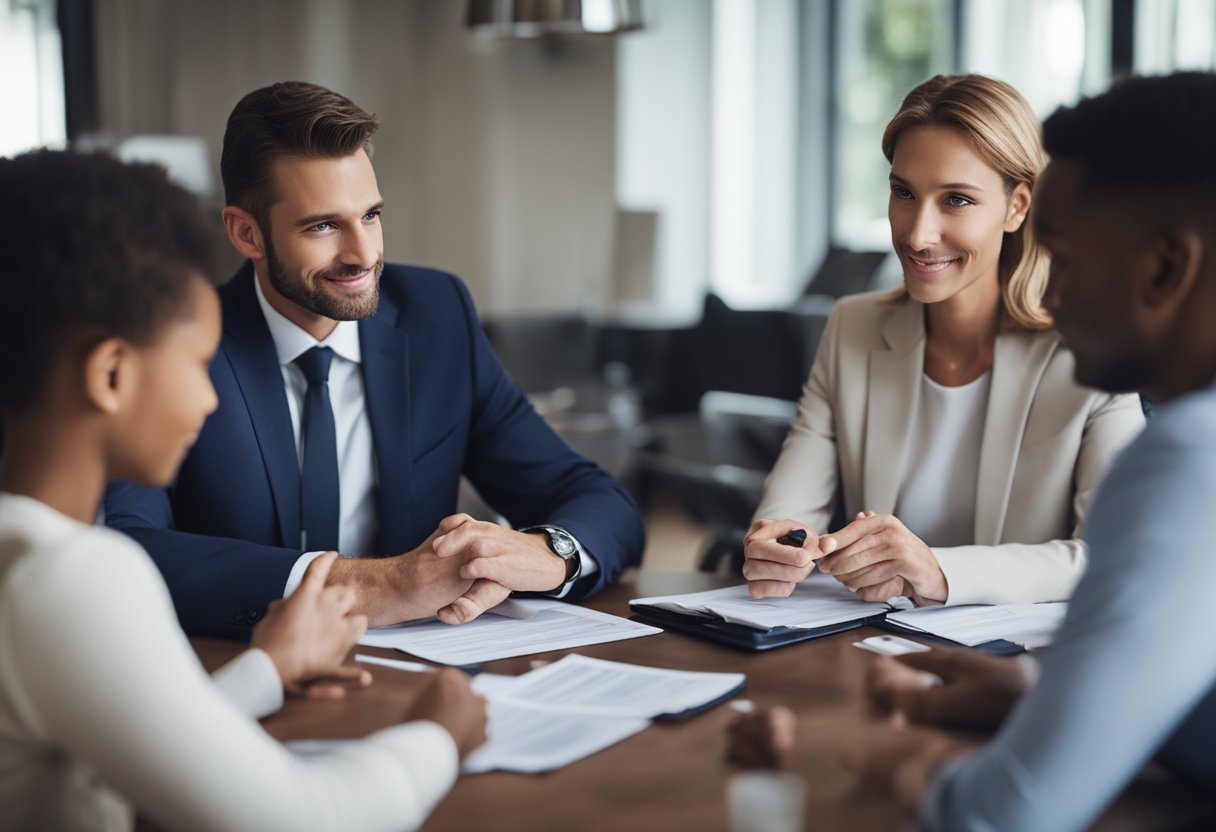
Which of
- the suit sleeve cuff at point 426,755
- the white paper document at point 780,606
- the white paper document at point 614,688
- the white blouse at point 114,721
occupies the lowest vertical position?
the white paper document at point 780,606

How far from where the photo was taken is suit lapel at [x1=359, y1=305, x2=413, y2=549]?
204 centimetres

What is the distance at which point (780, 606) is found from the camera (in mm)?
1658

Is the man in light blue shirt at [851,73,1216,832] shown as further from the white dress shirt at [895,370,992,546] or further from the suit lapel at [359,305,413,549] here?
the suit lapel at [359,305,413,549]

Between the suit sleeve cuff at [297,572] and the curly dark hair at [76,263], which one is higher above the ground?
the curly dark hair at [76,263]

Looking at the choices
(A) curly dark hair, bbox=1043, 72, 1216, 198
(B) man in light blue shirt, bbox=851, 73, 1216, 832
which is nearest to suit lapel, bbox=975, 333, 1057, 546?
(B) man in light blue shirt, bbox=851, 73, 1216, 832

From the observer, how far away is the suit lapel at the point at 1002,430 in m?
1.96

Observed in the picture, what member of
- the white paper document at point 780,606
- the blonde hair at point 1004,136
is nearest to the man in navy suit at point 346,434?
the white paper document at point 780,606

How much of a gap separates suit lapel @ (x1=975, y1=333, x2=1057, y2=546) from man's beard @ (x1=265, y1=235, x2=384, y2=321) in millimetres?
1026

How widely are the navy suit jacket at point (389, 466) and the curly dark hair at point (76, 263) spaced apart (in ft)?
2.28

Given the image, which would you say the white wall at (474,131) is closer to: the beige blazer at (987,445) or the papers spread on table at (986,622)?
the beige blazer at (987,445)

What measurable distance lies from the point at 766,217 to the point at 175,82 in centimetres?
334

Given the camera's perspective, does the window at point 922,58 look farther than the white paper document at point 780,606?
Yes

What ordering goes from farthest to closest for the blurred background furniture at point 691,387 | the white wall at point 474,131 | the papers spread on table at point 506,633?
1. the white wall at point 474,131
2. the blurred background furniture at point 691,387
3. the papers spread on table at point 506,633

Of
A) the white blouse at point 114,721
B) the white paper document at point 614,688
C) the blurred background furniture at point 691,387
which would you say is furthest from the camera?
the blurred background furniture at point 691,387
